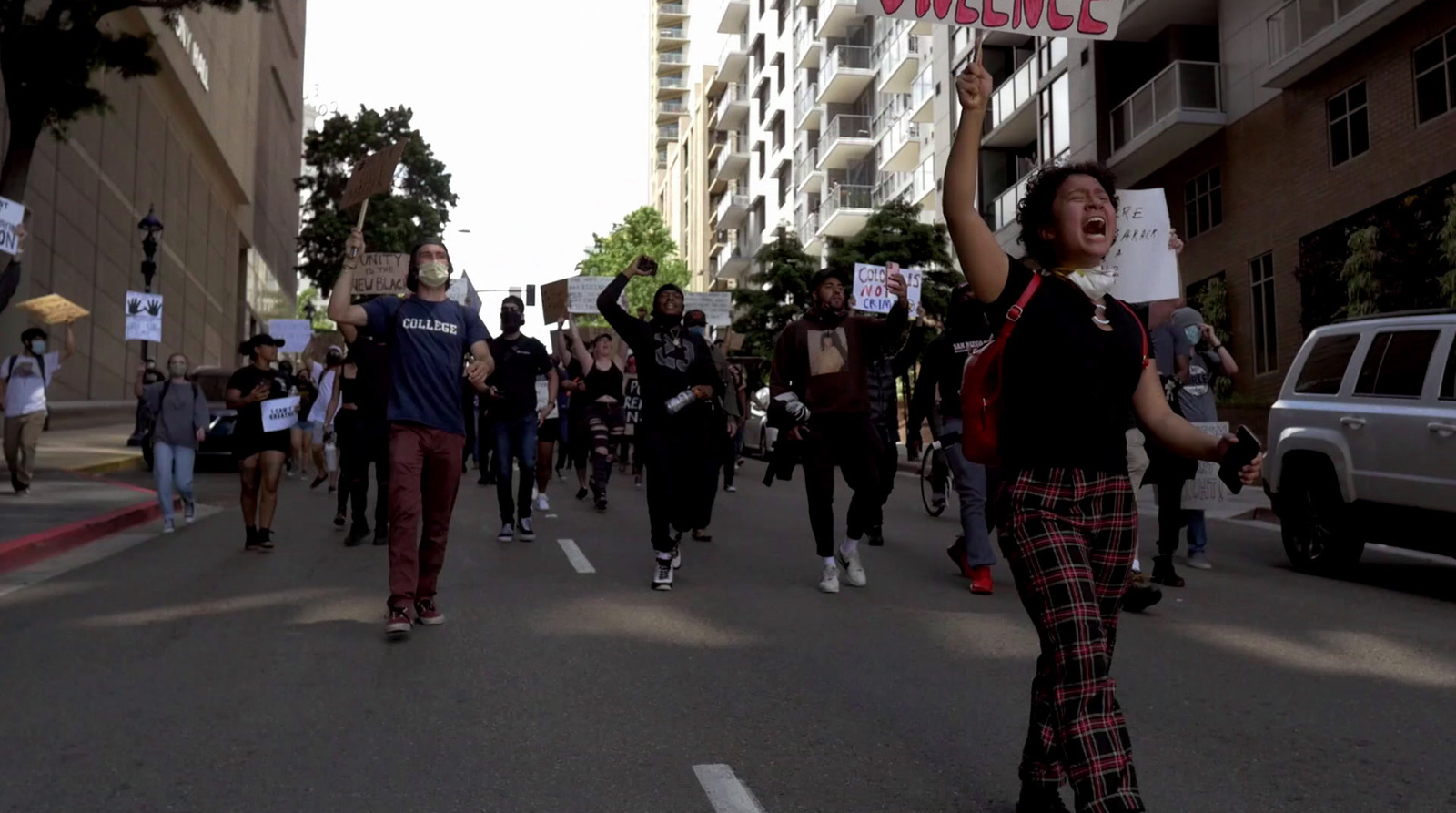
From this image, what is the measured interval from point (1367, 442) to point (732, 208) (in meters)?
63.3

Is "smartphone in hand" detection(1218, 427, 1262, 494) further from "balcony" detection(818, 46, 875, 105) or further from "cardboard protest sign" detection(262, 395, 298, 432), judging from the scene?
"balcony" detection(818, 46, 875, 105)

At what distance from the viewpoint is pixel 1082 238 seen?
3559 millimetres

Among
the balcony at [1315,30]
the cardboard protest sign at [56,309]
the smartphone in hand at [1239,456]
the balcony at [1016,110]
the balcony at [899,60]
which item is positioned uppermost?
the balcony at [899,60]

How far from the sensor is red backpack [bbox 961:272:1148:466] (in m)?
3.59

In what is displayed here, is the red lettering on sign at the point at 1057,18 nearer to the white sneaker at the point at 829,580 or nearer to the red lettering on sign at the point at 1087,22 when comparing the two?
the red lettering on sign at the point at 1087,22

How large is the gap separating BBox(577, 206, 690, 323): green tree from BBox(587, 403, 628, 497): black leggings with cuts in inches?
2234

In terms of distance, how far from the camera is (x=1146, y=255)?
7.58 meters

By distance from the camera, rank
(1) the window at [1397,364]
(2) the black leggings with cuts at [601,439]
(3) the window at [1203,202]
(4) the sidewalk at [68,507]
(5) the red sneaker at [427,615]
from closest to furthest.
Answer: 1. (5) the red sneaker at [427,615]
2. (1) the window at [1397,364]
3. (4) the sidewalk at [68,507]
4. (2) the black leggings with cuts at [601,439]
5. (3) the window at [1203,202]

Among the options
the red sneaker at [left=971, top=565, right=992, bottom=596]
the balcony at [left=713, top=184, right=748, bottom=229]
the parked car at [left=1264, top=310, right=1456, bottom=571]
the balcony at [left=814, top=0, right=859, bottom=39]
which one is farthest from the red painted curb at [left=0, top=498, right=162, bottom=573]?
the balcony at [left=713, top=184, right=748, bottom=229]

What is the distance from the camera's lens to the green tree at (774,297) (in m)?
38.2

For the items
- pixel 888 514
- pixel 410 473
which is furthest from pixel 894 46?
pixel 410 473

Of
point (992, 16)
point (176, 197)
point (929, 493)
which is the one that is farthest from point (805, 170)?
point (992, 16)

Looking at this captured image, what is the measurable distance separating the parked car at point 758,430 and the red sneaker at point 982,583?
17.0 meters

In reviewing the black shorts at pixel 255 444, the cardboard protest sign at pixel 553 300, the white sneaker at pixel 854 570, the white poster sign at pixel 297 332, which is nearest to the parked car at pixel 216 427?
the white poster sign at pixel 297 332
